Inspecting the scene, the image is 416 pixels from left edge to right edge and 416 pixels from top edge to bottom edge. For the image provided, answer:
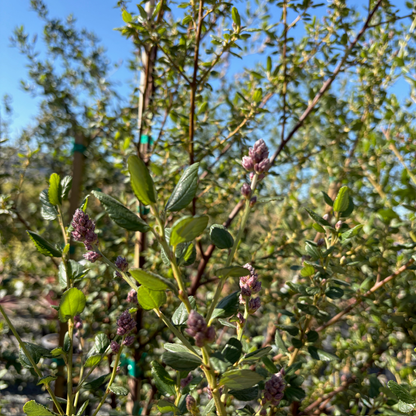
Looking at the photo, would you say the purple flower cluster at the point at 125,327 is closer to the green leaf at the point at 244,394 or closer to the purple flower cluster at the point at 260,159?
the green leaf at the point at 244,394

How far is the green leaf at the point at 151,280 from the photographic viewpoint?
0.41 metres

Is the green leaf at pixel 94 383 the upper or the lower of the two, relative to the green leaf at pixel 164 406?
lower

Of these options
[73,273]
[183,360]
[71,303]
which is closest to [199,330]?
[183,360]

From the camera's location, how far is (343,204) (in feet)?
2.29

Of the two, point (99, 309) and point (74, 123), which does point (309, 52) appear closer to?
point (74, 123)

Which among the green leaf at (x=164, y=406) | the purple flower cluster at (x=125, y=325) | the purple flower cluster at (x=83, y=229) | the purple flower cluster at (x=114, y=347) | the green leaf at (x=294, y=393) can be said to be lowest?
the green leaf at (x=294, y=393)

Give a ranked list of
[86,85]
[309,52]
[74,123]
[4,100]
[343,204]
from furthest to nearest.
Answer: [4,100] < [86,85] < [74,123] < [309,52] < [343,204]

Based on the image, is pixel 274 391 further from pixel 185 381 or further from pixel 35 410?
pixel 35 410

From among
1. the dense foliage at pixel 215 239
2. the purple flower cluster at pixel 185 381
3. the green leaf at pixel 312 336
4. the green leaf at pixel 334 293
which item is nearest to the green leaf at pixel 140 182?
the dense foliage at pixel 215 239

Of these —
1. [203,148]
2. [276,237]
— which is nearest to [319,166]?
[276,237]

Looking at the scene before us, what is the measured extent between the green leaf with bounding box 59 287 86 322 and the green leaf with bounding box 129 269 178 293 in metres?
0.20

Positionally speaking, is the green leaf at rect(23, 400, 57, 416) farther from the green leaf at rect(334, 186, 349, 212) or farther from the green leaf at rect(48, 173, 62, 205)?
the green leaf at rect(334, 186, 349, 212)

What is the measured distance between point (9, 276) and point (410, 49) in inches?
101

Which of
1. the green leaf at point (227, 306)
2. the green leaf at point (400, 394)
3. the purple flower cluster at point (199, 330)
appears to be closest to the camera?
the purple flower cluster at point (199, 330)
